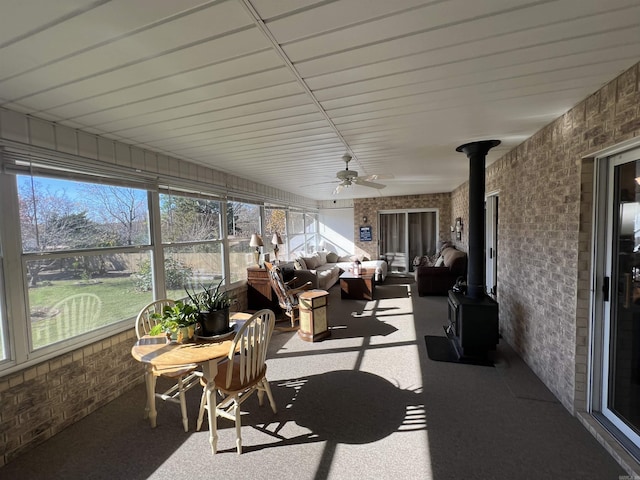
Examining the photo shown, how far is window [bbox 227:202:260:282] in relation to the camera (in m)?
4.63

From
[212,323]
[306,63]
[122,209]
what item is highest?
[306,63]

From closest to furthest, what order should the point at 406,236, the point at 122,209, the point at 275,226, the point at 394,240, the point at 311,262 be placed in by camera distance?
the point at 122,209, the point at 275,226, the point at 311,262, the point at 406,236, the point at 394,240

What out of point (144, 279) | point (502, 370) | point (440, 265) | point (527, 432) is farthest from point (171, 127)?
point (440, 265)

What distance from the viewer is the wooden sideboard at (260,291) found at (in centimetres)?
485

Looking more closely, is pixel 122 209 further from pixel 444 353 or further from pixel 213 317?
pixel 444 353

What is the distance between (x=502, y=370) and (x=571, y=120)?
238cm

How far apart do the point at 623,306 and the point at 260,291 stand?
4342 millimetres

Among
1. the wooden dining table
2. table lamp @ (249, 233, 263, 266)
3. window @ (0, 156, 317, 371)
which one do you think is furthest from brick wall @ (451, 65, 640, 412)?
window @ (0, 156, 317, 371)

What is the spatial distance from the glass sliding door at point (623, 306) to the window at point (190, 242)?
13.4ft

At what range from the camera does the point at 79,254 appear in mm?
2420

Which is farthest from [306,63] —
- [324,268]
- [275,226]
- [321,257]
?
[321,257]

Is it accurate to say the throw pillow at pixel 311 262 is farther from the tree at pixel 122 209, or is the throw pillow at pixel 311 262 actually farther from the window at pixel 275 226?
the tree at pixel 122 209

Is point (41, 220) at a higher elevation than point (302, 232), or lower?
higher

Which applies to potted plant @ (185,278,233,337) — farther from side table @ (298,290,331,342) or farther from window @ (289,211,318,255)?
window @ (289,211,318,255)
